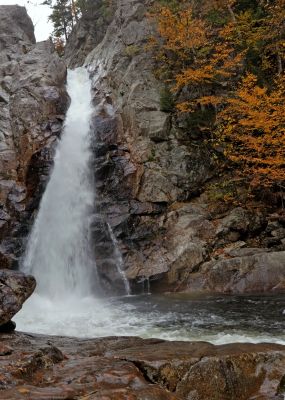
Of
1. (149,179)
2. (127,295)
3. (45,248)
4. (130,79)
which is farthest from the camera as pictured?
(130,79)

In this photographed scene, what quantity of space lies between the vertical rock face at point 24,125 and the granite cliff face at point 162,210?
2332 mm

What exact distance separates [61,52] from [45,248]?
29269 millimetres

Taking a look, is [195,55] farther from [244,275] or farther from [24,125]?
[244,275]

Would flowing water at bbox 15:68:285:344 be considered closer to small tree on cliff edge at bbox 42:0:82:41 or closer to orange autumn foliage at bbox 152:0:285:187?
orange autumn foliage at bbox 152:0:285:187

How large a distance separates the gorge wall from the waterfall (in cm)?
42

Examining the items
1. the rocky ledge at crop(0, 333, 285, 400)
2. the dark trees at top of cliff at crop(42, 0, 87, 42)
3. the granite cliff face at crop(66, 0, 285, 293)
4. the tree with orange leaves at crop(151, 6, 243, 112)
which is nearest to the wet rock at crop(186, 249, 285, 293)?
the granite cliff face at crop(66, 0, 285, 293)

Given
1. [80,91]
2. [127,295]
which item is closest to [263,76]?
[80,91]

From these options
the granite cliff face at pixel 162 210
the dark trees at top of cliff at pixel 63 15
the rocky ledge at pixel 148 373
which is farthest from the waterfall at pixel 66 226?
the dark trees at top of cliff at pixel 63 15

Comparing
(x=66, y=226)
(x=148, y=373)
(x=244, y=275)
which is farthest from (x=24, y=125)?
(x=148, y=373)

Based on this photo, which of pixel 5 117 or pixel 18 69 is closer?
pixel 5 117

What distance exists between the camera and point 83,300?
44.3 feet

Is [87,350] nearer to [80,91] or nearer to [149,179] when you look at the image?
[149,179]

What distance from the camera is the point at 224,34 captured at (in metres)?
18.0

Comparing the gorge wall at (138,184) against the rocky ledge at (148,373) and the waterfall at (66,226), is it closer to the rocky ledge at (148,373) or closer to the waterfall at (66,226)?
the waterfall at (66,226)
